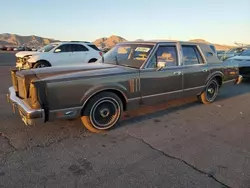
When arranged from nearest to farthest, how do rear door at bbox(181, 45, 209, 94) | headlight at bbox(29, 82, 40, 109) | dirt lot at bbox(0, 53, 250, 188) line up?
dirt lot at bbox(0, 53, 250, 188) → headlight at bbox(29, 82, 40, 109) → rear door at bbox(181, 45, 209, 94)

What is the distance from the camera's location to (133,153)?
11.3ft

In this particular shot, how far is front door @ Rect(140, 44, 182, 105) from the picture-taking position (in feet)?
15.3

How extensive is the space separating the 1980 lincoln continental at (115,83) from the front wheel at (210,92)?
30 mm

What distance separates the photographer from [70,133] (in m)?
4.10

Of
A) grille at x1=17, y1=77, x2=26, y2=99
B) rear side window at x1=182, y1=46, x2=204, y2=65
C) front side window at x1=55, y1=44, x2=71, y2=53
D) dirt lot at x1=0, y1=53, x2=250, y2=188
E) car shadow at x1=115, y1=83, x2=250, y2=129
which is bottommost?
dirt lot at x1=0, y1=53, x2=250, y2=188

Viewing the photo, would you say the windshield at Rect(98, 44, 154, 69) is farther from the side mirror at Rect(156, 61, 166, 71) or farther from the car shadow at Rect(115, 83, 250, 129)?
the car shadow at Rect(115, 83, 250, 129)

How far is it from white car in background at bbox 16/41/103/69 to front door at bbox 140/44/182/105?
654 cm

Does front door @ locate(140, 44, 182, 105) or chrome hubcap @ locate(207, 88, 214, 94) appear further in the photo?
chrome hubcap @ locate(207, 88, 214, 94)

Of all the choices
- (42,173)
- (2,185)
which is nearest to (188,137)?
(42,173)

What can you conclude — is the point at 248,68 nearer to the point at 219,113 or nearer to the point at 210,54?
the point at 210,54

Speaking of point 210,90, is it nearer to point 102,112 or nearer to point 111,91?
point 111,91

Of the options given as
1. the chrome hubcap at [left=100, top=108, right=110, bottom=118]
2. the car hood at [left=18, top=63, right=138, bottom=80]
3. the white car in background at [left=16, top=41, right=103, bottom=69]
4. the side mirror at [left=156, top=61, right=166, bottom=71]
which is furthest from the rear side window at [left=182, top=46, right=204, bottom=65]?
the white car in background at [left=16, top=41, right=103, bottom=69]

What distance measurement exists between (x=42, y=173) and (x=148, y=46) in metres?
3.31

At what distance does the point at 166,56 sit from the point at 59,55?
7.26m
